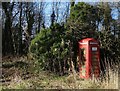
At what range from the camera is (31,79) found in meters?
10.5

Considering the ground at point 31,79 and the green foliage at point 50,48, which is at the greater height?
the green foliage at point 50,48

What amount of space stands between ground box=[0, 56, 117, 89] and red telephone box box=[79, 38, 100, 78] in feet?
2.76

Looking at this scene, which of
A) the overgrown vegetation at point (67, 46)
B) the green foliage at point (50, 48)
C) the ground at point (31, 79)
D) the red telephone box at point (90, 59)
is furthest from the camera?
the green foliage at point (50, 48)

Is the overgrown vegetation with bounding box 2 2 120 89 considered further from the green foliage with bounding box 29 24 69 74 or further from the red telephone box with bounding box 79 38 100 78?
the red telephone box with bounding box 79 38 100 78

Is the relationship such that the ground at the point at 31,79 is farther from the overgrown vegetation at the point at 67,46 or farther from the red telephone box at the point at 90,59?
the red telephone box at the point at 90,59

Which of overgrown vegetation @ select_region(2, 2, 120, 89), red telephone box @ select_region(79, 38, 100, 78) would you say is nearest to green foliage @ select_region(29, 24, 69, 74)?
overgrown vegetation @ select_region(2, 2, 120, 89)

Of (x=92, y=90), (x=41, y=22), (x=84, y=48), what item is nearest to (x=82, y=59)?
(x=84, y=48)

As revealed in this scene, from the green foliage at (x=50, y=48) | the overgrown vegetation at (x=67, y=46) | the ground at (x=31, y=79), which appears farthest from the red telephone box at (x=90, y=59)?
the ground at (x=31, y=79)

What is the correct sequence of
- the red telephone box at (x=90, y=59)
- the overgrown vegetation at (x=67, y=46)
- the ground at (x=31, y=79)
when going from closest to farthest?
the ground at (x=31, y=79)
the red telephone box at (x=90, y=59)
the overgrown vegetation at (x=67, y=46)

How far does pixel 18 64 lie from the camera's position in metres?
13.4

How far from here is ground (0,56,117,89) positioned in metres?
8.45

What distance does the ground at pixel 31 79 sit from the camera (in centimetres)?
845

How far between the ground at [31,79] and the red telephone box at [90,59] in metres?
0.84

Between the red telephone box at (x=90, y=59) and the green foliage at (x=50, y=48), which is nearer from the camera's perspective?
the red telephone box at (x=90, y=59)
